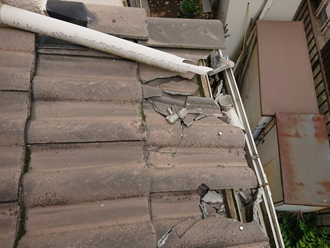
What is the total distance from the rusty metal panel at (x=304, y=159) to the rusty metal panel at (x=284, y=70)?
0.34 m

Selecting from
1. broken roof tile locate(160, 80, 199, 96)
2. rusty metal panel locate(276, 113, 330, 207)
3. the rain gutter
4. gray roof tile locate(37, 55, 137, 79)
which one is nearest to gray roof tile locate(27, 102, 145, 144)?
gray roof tile locate(37, 55, 137, 79)

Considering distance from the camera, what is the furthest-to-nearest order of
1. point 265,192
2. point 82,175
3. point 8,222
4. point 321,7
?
point 321,7 → point 265,192 → point 82,175 → point 8,222

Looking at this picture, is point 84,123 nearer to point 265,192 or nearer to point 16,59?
point 16,59

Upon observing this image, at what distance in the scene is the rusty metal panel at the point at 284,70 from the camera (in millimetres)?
5055

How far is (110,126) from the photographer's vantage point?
229 centimetres

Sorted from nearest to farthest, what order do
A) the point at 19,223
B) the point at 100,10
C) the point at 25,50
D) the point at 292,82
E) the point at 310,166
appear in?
the point at 19,223, the point at 25,50, the point at 100,10, the point at 310,166, the point at 292,82

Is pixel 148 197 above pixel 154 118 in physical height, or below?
below

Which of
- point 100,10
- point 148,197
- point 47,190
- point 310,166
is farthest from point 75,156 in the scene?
point 310,166

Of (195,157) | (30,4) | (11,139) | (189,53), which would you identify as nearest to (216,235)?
(195,157)

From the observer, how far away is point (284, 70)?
212 inches

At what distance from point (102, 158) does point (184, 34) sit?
6.60ft

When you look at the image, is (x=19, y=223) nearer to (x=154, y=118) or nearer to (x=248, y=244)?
(x=154, y=118)

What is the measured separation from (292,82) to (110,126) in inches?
188

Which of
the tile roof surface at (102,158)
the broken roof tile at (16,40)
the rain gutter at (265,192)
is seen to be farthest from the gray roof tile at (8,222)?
the rain gutter at (265,192)
